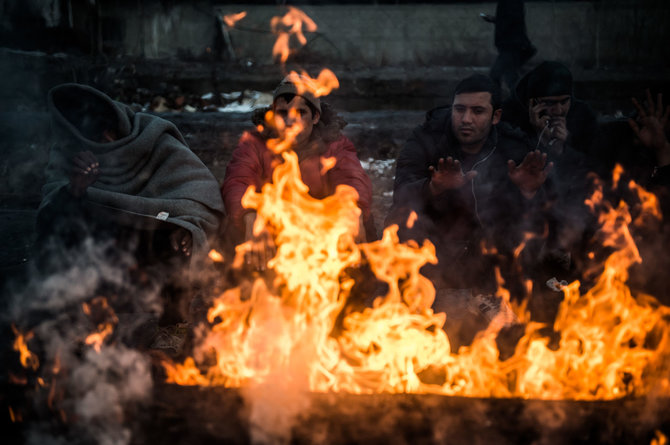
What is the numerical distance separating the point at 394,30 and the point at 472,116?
16.7 ft

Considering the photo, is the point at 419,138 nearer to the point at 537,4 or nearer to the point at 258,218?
the point at 258,218

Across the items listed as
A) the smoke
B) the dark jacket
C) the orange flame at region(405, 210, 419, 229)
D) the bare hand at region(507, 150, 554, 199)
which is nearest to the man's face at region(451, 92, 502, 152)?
the dark jacket

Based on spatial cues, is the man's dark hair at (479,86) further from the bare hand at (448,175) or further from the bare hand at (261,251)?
the bare hand at (261,251)

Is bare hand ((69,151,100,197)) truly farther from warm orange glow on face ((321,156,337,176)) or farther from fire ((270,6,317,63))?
fire ((270,6,317,63))

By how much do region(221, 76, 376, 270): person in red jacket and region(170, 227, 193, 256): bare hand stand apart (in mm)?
345

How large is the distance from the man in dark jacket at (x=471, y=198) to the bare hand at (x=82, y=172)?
236cm

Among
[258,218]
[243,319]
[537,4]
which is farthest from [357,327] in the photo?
[537,4]

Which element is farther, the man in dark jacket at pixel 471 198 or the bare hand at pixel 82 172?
the man in dark jacket at pixel 471 198

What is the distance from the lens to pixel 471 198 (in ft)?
15.2

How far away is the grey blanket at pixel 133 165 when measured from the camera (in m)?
4.36

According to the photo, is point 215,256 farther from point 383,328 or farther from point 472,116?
point 472,116

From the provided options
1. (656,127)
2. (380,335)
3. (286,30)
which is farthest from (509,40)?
(380,335)

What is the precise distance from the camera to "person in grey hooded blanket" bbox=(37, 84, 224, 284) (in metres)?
4.16

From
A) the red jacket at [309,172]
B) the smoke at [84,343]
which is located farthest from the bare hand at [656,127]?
the smoke at [84,343]
